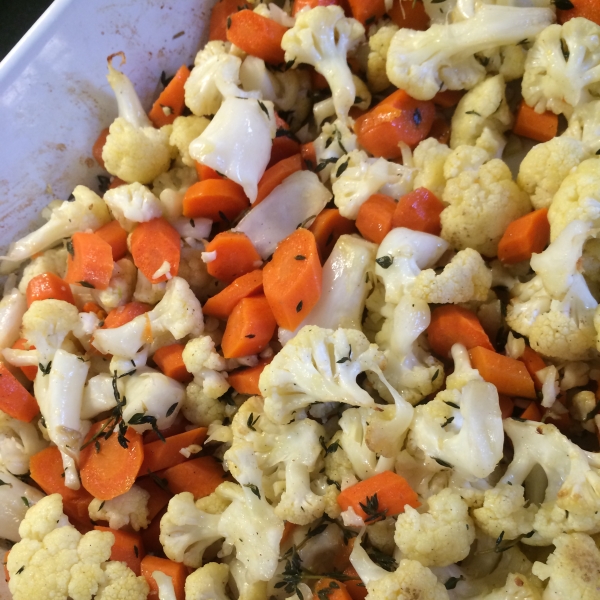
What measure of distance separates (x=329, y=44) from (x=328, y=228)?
636mm

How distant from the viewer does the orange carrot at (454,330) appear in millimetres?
1560

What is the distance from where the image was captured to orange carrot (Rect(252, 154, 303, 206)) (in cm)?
193

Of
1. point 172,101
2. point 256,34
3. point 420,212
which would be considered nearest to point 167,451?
point 420,212

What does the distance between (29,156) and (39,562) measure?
1.35 metres

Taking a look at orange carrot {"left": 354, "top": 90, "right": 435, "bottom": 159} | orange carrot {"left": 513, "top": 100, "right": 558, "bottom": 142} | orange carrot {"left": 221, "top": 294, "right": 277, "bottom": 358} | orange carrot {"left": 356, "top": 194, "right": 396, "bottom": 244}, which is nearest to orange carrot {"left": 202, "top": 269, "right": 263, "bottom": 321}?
orange carrot {"left": 221, "top": 294, "right": 277, "bottom": 358}

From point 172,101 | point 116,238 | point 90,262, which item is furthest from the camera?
point 172,101

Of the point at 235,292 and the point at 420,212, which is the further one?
the point at 235,292

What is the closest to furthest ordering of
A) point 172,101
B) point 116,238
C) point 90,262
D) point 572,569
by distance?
point 572,569 < point 90,262 < point 116,238 < point 172,101

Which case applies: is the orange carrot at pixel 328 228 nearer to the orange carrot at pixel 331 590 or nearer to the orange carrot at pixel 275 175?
the orange carrot at pixel 275 175

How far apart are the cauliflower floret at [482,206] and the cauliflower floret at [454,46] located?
1.17 feet

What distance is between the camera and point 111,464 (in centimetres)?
173

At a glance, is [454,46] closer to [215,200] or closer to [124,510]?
[215,200]

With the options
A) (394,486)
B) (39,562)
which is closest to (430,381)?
(394,486)

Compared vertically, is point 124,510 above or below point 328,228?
below
